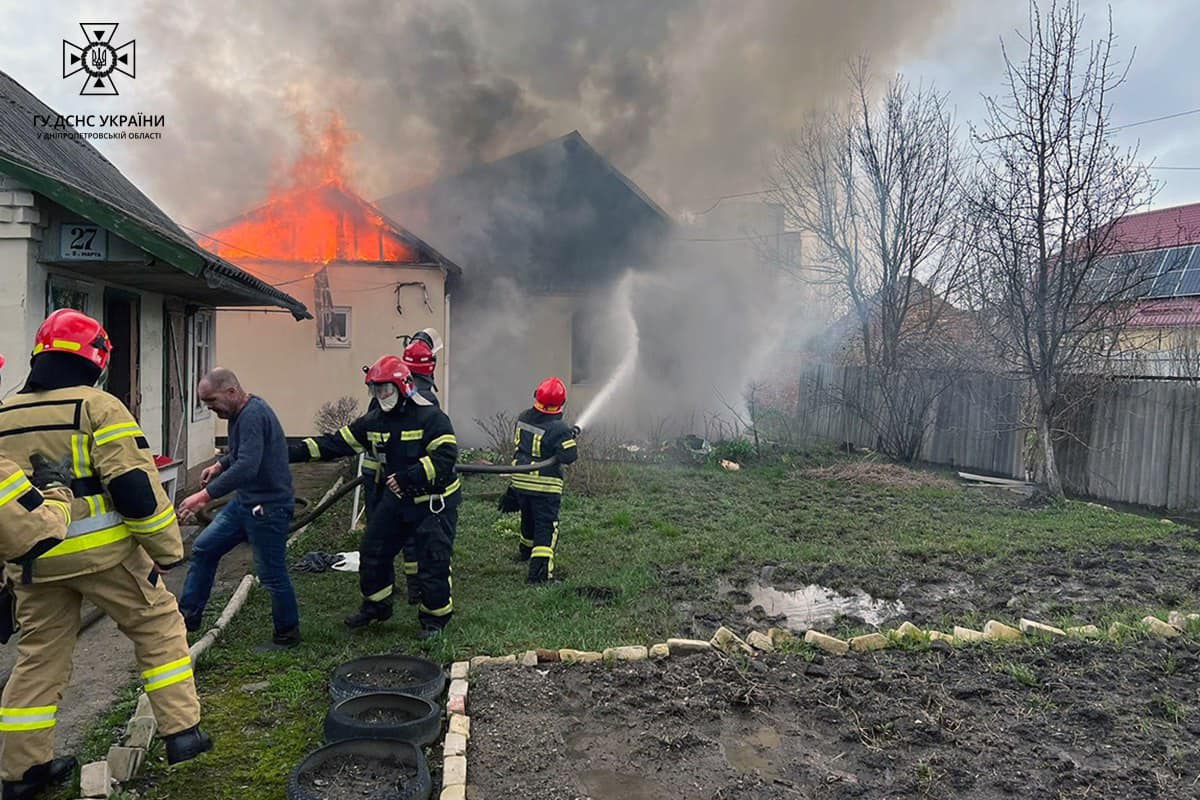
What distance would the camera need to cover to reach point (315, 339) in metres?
16.8

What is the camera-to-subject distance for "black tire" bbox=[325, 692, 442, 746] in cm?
346

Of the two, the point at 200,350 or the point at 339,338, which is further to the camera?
the point at 339,338

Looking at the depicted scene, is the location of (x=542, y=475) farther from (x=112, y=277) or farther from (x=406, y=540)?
(x=112, y=277)

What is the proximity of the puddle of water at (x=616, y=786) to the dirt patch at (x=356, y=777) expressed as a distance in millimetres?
728

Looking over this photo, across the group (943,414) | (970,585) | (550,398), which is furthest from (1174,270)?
(550,398)

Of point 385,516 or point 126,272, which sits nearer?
point 385,516

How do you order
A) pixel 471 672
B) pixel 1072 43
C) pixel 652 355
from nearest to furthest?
pixel 471 672
pixel 1072 43
pixel 652 355

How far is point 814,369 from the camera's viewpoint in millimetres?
18453

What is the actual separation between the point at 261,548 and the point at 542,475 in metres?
2.41

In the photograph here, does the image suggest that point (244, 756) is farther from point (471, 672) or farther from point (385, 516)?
point (385, 516)

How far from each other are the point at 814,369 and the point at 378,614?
48.7 ft

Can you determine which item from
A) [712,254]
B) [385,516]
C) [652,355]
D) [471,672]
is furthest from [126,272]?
[712,254]

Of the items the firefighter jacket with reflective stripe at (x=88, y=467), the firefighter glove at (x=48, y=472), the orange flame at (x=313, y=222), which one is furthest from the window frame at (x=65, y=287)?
the orange flame at (x=313, y=222)

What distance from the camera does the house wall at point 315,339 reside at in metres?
16.7
